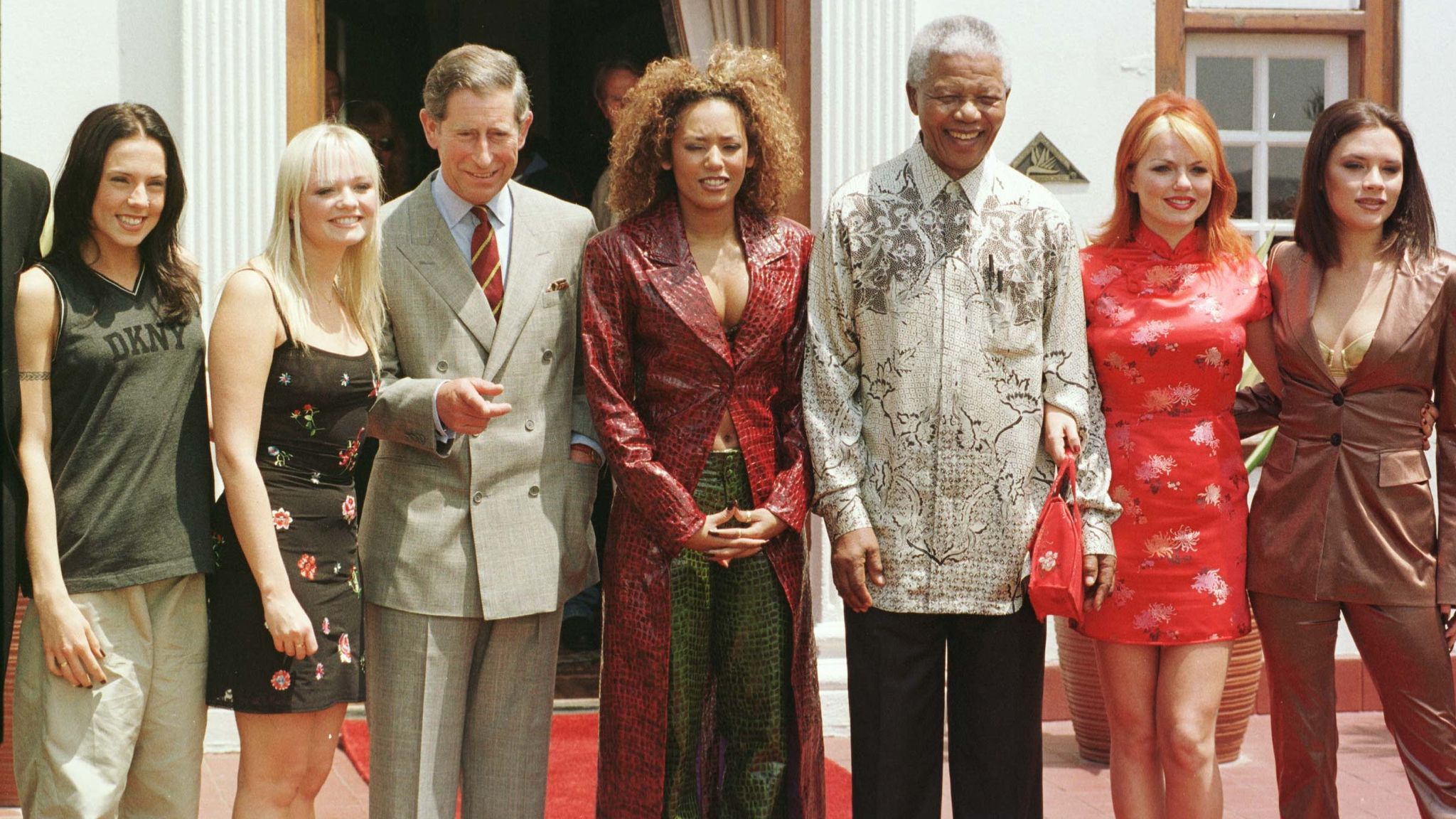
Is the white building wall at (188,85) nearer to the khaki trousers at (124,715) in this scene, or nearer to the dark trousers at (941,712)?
the khaki trousers at (124,715)

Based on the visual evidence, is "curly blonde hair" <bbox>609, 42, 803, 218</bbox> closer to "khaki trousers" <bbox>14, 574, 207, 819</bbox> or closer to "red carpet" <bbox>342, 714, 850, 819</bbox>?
"khaki trousers" <bbox>14, 574, 207, 819</bbox>

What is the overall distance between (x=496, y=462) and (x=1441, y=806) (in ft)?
7.74

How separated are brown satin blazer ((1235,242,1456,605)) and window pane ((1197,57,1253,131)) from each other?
256cm

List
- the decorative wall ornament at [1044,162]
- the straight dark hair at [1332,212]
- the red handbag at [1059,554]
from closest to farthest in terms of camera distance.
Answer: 1. the red handbag at [1059,554]
2. the straight dark hair at [1332,212]
3. the decorative wall ornament at [1044,162]

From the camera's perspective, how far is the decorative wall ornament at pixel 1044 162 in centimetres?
570

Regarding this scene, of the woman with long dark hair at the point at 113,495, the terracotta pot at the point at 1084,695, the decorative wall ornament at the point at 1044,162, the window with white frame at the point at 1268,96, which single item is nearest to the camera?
the woman with long dark hair at the point at 113,495

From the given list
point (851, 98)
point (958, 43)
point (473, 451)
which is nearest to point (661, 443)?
point (473, 451)

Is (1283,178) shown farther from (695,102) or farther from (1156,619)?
(695,102)

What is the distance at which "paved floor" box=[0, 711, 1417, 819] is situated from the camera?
468 centimetres

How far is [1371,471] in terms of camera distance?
138 inches

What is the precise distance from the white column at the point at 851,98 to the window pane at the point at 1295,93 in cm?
158

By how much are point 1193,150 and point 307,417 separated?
6.88 ft

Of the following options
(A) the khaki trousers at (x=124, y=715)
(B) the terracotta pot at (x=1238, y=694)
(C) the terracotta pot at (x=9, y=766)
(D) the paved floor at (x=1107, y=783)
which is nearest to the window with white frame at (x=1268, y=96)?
(B) the terracotta pot at (x=1238, y=694)

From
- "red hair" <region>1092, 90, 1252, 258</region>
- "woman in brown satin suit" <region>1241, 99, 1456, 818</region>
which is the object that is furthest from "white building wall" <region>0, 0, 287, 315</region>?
"woman in brown satin suit" <region>1241, 99, 1456, 818</region>
